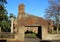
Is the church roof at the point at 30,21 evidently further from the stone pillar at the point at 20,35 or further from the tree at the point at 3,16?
the tree at the point at 3,16

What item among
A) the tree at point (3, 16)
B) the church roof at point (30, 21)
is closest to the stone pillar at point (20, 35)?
the church roof at point (30, 21)

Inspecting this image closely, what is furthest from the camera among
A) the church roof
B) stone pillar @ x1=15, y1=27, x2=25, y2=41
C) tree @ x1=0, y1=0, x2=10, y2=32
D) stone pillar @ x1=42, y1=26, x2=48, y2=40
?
tree @ x1=0, y1=0, x2=10, y2=32

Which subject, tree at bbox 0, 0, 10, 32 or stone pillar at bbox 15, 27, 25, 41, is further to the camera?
tree at bbox 0, 0, 10, 32

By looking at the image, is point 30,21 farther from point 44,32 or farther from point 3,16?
point 3,16

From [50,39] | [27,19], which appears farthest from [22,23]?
[50,39]

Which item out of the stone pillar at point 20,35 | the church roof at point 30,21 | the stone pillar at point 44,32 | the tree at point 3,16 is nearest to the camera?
the stone pillar at point 20,35

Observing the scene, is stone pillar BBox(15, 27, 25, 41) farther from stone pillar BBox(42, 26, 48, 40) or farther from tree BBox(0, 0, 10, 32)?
tree BBox(0, 0, 10, 32)

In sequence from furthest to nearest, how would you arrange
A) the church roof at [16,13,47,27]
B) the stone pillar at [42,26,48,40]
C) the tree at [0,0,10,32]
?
the tree at [0,0,10,32], the church roof at [16,13,47,27], the stone pillar at [42,26,48,40]

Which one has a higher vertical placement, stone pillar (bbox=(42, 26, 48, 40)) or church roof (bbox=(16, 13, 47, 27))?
church roof (bbox=(16, 13, 47, 27))

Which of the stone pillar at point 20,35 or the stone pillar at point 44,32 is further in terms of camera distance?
the stone pillar at point 44,32

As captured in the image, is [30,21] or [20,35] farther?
[30,21]

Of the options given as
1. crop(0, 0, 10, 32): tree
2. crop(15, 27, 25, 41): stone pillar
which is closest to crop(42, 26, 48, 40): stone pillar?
crop(15, 27, 25, 41): stone pillar

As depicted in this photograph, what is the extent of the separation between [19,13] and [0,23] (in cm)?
925

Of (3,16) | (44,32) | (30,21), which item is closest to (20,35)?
(30,21)
